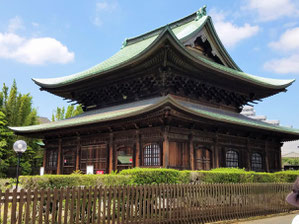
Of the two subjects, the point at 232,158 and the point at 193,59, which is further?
the point at 232,158

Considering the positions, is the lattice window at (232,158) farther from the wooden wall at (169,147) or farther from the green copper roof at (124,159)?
the green copper roof at (124,159)

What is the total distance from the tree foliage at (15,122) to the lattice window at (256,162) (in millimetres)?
21449

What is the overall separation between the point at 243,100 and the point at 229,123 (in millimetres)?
7135

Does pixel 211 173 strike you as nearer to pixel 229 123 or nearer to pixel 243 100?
pixel 229 123

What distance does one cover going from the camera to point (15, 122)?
33.0 metres

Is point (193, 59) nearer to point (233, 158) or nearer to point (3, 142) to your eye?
point (233, 158)

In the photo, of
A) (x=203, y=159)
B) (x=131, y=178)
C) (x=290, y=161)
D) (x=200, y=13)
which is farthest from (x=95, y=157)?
(x=290, y=161)

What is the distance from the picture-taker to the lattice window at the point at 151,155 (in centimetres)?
1631

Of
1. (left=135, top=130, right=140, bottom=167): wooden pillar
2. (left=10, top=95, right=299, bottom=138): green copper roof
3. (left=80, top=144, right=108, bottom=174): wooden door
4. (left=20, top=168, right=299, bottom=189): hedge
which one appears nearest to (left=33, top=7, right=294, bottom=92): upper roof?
(left=10, top=95, right=299, bottom=138): green copper roof

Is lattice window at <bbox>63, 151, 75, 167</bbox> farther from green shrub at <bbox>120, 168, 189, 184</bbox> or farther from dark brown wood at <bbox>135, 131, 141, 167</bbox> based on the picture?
green shrub at <bbox>120, 168, 189, 184</bbox>

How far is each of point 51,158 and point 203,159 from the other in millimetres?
12252

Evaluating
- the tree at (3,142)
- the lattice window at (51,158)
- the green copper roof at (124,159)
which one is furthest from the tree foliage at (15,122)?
the green copper roof at (124,159)

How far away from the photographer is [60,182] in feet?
41.1

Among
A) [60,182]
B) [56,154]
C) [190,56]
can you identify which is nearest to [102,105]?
[56,154]
